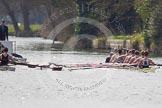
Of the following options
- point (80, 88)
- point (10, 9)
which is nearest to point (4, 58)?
point (80, 88)

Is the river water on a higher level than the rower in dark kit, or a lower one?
lower

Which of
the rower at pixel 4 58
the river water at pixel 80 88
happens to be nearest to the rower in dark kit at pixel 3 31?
the river water at pixel 80 88

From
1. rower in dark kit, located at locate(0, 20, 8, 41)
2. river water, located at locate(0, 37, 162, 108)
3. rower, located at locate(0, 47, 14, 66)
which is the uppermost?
rower in dark kit, located at locate(0, 20, 8, 41)

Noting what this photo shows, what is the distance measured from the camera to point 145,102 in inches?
1641

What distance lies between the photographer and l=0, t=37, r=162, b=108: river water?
1628 inches

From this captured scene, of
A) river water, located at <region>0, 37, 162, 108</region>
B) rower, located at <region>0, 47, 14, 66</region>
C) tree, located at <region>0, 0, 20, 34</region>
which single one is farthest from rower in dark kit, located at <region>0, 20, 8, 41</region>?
tree, located at <region>0, 0, 20, 34</region>

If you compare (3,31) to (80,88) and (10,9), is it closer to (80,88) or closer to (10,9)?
(80,88)

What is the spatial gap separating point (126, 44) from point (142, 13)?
4.67 meters

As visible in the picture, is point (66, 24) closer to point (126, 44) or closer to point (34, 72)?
point (126, 44)

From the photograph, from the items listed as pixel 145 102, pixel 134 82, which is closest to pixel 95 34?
pixel 134 82

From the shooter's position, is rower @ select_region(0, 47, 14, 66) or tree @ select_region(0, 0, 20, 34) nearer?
rower @ select_region(0, 47, 14, 66)

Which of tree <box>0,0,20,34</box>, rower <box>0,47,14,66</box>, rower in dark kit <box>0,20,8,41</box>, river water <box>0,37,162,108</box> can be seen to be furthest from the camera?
tree <box>0,0,20,34</box>

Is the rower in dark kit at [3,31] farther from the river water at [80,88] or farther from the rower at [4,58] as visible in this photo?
the rower at [4,58]

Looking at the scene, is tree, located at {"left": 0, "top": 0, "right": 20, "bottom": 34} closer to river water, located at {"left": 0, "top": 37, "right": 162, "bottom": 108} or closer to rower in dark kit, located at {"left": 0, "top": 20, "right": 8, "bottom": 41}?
rower in dark kit, located at {"left": 0, "top": 20, "right": 8, "bottom": 41}
